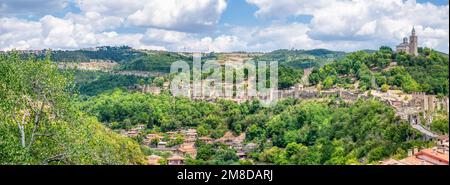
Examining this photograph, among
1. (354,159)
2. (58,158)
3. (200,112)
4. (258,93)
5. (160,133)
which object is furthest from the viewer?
(258,93)

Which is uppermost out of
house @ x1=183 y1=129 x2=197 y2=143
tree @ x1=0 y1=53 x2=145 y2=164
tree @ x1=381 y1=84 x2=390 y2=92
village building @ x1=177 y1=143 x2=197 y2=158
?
Answer: tree @ x1=0 y1=53 x2=145 y2=164

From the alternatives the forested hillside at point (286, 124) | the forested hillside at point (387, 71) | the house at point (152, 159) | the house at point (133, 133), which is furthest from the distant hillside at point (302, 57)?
the house at point (152, 159)

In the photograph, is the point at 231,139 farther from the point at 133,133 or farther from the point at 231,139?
the point at 133,133

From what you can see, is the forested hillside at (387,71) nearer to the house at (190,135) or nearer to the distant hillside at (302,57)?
the distant hillside at (302,57)

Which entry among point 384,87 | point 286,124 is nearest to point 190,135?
point 286,124

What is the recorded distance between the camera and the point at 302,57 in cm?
3195

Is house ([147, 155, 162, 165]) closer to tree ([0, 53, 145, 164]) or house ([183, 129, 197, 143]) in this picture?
house ([183, 129, 197, 143])

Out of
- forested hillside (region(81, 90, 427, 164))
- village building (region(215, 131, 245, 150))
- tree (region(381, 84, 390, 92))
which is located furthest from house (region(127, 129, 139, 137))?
tree (region(381, 84, 390, 92))

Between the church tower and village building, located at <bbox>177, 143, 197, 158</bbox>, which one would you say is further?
the church tower

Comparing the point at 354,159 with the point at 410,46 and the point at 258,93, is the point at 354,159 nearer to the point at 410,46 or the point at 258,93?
the point at 410,46

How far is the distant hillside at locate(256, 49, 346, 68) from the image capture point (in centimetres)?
2903
